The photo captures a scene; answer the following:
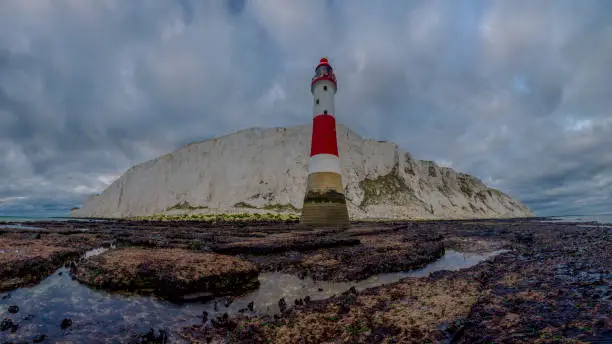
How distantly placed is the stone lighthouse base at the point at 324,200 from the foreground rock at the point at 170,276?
769 inches

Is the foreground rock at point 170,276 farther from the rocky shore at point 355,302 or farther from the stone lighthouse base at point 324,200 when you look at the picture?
the stone lighthouse base at point 324,200

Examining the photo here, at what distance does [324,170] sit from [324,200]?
3091 millimetres

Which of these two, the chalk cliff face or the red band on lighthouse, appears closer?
the red band on lighthouse

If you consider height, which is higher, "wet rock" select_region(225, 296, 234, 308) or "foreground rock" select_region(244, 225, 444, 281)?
"foreground rock" select_region(244, 225, 444, 281)

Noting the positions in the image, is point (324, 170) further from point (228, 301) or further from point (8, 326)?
point (8, 326)

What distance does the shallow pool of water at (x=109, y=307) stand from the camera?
5.66 metres

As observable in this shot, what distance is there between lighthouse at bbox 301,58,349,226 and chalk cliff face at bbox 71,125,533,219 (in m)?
39.3

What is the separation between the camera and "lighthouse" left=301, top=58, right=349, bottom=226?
29594 mm

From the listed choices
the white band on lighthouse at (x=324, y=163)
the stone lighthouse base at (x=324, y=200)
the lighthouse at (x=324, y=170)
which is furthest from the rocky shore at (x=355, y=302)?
the white band on lighthouse at (x=324, y=163)

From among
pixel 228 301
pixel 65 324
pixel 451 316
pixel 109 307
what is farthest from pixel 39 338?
pixel 451 316

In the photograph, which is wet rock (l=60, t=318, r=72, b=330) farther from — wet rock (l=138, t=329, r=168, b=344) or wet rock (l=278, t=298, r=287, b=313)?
wet rock (l=278, t=298, r=287, b=313)

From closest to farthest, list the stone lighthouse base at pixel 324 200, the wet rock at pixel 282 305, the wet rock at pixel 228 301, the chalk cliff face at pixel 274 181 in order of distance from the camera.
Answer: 1. the wet rock at pixel 282 305
2. the wet rock at pixel 228 301
3. the stone lighthouse base at pixel 324 200
4. the chalk cliff face at pixel 274 181

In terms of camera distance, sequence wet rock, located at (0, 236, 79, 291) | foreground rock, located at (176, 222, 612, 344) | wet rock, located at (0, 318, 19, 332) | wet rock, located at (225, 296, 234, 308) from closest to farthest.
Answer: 1. foreground rock, located at (176, 222, 612, 344)
2. wet rock, located at (0, 318, 19, 332)
3. wet rock, located at (225, 296, 234, 308)
4. wet rock, located at (0, 236, 79, 291)

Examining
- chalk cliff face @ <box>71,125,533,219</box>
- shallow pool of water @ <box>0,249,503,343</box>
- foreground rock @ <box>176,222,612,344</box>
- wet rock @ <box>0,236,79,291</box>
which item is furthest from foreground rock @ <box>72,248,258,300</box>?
chalk cliff face @ <box>71,125,533,219</box>
